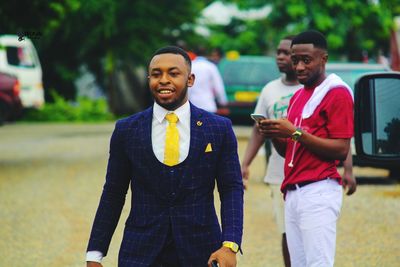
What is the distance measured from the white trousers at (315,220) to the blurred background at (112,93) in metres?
0.39

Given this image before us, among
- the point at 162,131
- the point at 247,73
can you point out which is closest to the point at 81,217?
the point at 162,131

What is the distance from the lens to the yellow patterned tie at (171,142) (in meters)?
4.72

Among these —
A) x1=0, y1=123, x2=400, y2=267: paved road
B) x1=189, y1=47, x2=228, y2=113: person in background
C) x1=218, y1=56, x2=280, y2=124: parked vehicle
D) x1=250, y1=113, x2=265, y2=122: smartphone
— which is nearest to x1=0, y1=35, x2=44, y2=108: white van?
x1=218, y1=56, x2=280, y2=124: parked vehicle

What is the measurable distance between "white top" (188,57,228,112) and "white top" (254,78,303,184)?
6.28 m

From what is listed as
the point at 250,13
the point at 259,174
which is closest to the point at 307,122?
the point at 259,174

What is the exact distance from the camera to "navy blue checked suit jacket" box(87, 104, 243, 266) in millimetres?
4688

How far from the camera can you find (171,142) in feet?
15.5

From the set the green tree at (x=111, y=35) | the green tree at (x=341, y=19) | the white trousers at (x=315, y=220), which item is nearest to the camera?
the white trousers at (x=315, y=220)

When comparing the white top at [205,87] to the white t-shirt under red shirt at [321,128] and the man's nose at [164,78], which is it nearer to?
the white t-shirt under red shirt at [321,128]

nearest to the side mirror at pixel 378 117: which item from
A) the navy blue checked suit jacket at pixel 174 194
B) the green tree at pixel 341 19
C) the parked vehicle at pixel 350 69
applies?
the navy blue checked suit jacket at pixel 174 194

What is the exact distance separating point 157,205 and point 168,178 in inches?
4.9

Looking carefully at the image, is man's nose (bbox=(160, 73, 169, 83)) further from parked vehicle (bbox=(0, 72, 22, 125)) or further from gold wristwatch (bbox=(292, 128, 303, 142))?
parked vehicle (bbox=(0, 72, 22, 125))

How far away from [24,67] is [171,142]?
27.4 metres

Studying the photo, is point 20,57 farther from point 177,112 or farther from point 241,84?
point 177,112
